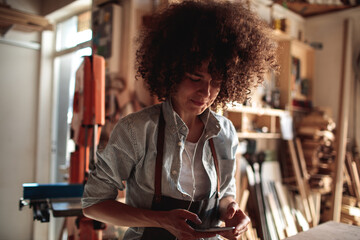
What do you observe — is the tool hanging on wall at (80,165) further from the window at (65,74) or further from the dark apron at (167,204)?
the dark apron at (167,204)

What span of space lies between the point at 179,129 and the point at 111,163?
0.87 feet

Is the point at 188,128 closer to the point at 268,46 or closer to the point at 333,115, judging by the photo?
the point at 268,46

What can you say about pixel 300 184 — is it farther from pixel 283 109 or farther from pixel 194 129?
pixel 194 129

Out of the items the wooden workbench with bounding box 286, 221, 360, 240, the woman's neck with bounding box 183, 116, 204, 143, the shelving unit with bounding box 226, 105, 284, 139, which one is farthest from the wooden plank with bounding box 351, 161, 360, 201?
the woman's neck with bounding box 183, 116, 204, 143

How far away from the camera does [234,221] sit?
1.16m

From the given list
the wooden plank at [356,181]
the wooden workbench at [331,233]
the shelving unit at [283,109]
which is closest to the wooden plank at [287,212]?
the shelving unit at [283,109]

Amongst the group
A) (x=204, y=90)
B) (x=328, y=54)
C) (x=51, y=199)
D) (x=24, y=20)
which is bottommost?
(x=51, y=199)

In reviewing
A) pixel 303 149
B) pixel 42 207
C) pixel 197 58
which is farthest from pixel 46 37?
pixel 303 149

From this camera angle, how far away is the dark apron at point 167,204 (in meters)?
1.07

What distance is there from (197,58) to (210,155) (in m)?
0.39

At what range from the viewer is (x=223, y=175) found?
125cm

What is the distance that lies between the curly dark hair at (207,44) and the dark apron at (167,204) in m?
0.20

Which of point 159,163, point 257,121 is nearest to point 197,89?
point 159,163

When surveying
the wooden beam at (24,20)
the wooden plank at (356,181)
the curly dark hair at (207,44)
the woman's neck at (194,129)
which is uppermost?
the wooden beam at (24,20)
